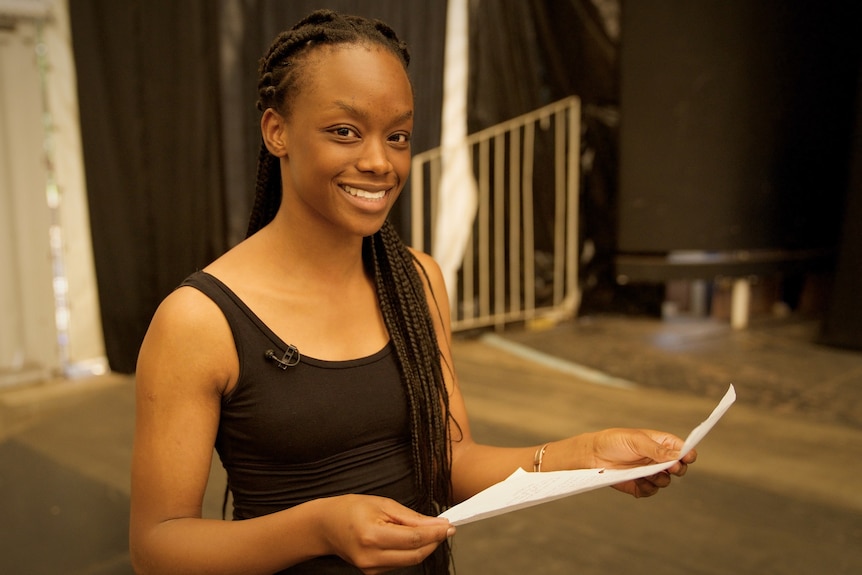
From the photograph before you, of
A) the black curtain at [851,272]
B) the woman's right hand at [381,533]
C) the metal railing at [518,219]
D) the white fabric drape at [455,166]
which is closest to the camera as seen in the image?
the woman's right hand at [381,533]

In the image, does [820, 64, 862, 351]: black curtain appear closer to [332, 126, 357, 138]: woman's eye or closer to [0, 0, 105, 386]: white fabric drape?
[332, 126, 357, 138]: woman's eye

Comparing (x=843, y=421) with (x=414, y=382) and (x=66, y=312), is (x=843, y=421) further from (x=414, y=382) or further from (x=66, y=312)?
(x=66, y=312)

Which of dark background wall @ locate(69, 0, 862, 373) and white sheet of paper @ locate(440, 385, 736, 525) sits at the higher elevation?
dark background wall @ locate(69, 0, 862, 373)

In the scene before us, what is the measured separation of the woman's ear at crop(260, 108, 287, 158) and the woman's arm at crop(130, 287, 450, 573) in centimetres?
20

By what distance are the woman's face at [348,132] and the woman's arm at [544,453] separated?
0.24 meters

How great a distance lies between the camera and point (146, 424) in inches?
30.8

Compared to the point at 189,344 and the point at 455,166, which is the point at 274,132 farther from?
the point at 455,166

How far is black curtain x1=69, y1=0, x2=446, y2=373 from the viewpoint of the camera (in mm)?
2926

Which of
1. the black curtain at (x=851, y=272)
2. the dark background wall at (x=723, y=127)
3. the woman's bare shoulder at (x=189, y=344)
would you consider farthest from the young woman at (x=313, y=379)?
the dark background wall at (x=723, y=127)

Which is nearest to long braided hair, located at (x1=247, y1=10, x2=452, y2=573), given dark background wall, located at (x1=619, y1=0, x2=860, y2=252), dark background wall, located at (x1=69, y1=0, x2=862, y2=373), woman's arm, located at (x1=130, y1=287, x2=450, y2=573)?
woman's arm, located at (x1=130, y1=287, x2=450, y2=573)

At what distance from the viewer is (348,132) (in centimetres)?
82

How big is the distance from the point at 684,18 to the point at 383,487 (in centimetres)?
357

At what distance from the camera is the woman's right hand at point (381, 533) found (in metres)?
0.68

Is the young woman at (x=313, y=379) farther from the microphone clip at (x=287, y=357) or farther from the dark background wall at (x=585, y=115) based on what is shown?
the dark background wall at (x=585, y=115)
